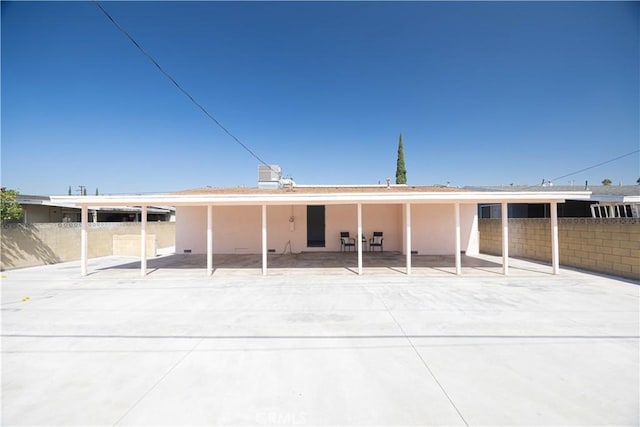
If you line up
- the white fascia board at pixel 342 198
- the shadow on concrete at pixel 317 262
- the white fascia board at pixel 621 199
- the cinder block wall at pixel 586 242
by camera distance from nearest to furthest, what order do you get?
the cinder block wall at pixel 586 242
the white fascia board at pixel 342 198
the white fascia board at pixel 621 199
the shadow on concrete at pixel 317 262

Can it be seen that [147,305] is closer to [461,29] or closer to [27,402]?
[27,402]

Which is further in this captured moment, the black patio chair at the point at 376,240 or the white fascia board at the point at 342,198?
the black patio chair at the point at 376,240

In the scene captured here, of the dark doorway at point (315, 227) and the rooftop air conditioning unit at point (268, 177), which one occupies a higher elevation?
the rooftop air conditioning unit at point (268, 177)

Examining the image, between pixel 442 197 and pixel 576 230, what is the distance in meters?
4.88

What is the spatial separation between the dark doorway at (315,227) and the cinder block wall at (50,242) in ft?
29.3

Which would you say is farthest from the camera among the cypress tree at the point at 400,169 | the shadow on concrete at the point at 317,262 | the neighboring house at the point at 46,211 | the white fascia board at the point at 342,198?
the cypress tree at the point at 400,169

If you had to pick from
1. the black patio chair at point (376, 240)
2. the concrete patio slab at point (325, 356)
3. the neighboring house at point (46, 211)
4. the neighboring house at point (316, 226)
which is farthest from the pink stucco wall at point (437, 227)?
the neighboring house at point (46, 211)

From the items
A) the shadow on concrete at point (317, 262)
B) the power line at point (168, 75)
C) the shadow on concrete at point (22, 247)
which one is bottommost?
the shadow on concrete at point (317, 262)

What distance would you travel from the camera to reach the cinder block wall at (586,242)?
6625 millimetres

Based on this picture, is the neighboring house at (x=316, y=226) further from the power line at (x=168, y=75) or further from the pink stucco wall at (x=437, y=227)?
the power line at (x=168, y=75)

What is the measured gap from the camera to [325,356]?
309 centimetres

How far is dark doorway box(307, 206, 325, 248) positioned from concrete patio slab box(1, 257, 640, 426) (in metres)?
5.85

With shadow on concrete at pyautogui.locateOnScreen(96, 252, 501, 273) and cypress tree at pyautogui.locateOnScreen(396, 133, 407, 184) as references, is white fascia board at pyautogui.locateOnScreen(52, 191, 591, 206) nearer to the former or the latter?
shadow on concrete at pyautogui.locateOnScreen(96, 252, 501, 273)

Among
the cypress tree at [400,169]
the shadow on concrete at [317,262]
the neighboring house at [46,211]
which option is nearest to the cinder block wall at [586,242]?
the shadow on concrete at [317,262]
